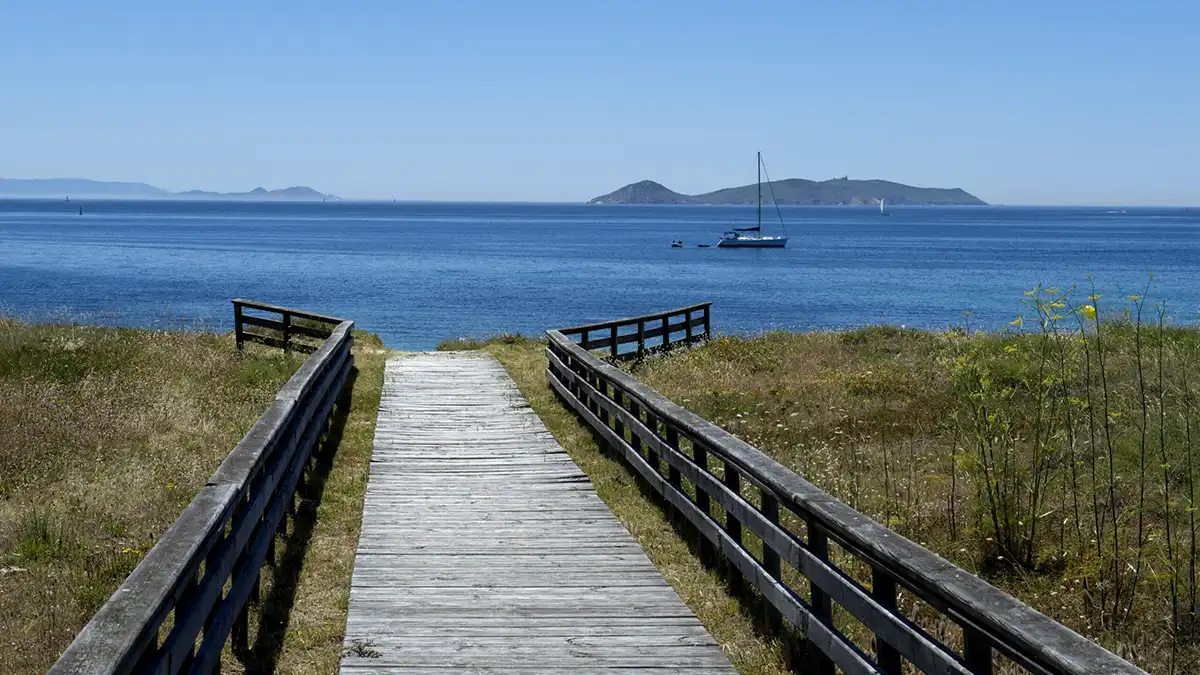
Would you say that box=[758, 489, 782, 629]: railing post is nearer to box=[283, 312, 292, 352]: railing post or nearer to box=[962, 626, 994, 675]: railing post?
box=[962, 626, 994, 675]: railing post

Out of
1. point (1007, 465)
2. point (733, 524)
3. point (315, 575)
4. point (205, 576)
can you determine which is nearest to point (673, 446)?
point (733, 524)

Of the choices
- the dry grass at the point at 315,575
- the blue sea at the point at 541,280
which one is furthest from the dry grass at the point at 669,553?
the blue sea at the point at 541,280

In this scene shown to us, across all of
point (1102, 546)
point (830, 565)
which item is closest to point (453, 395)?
point (1102, 546)

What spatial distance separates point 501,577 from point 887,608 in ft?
10.8

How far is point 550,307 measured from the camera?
5991 cm

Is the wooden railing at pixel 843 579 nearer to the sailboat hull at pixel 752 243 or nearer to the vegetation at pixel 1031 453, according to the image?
the vegetation at pixel 1031 453

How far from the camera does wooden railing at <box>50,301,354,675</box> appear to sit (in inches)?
146

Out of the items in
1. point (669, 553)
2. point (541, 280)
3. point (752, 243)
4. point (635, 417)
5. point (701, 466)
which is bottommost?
point (541, 280)

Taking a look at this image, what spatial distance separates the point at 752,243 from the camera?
134 m

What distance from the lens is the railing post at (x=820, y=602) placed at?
221 inches

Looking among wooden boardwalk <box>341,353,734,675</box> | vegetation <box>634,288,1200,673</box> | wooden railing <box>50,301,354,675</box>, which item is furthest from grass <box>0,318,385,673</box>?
vegetation <box>634,288,1200,673</box>

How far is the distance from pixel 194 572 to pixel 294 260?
103463mm

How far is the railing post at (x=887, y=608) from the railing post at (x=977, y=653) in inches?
27.7

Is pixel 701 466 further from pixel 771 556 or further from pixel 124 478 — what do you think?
pixel 124 478
